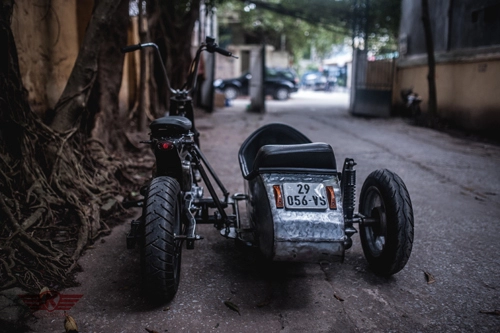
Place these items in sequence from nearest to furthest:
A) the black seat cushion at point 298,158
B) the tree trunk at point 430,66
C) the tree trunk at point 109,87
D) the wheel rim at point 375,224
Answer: the black seat cushion at point 298,158
the wheel rim at point 375,224
the tree trunk at point 109,87
the tree trunk at point 430,66

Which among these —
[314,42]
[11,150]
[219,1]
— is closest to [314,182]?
[11,150]

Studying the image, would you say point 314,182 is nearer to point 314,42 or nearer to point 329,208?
point 329,208

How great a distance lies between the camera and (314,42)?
138 ft

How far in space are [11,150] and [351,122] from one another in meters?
10.6

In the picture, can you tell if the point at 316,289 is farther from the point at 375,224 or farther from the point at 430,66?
Answer: the point at 430,66

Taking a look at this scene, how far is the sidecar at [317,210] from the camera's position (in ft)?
8.75

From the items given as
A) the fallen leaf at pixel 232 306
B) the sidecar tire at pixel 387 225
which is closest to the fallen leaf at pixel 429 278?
the sidecar tire at pixel 387 225

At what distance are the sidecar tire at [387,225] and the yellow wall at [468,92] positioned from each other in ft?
25.3

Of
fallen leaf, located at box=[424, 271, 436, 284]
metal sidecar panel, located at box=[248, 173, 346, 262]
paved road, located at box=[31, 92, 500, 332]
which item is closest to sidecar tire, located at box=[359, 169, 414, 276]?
paved road, located at box=[31, 92, 500, 332]

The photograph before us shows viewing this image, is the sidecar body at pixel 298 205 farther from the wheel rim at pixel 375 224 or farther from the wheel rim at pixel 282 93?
the wheel rim at pixel 282 93

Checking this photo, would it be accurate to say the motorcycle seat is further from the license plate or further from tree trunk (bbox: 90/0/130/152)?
tree trunk (bbox: 90/0/130/152)

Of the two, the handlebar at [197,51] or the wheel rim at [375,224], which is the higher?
the handlebar at [197,51]

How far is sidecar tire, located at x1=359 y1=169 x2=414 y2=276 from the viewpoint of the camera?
291 centimetres

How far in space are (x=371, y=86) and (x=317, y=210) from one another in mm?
13273
